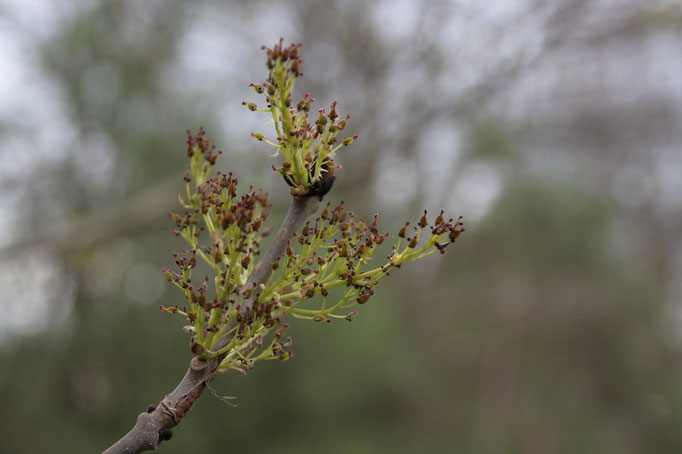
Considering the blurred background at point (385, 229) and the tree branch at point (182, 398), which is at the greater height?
the blurred background at point (385, 229)

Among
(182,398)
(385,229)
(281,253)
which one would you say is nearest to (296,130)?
(281,253)

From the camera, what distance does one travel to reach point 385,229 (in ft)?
20.5

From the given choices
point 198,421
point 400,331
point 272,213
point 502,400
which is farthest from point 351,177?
point 502,400

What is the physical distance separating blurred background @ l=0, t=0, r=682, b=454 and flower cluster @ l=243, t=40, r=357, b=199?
10.4 ft

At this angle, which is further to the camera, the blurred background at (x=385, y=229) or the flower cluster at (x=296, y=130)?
the blurred background at (x=385, y=229)

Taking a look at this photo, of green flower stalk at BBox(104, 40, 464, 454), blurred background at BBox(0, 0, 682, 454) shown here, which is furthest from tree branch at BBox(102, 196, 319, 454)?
blurred background at BBox(0, 0, 682, 454)

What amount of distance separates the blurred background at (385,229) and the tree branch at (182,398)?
320 cm

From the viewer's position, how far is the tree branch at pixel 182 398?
2.86ft

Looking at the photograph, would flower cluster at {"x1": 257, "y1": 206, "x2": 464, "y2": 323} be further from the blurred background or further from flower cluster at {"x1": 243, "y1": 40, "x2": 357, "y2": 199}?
the blurred background

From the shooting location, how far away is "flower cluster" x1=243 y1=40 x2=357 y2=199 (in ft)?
3.01

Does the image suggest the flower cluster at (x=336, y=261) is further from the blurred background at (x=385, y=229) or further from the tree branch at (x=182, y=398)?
the blurred background at (x=385, y=229)

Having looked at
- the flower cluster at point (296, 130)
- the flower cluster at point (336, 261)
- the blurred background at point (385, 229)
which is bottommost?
the flower cluster at point (336, 261)

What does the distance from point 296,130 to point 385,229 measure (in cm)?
534

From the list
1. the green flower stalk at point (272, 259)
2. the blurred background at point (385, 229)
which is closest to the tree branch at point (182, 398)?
the green flower stalk at point (272, 259)
